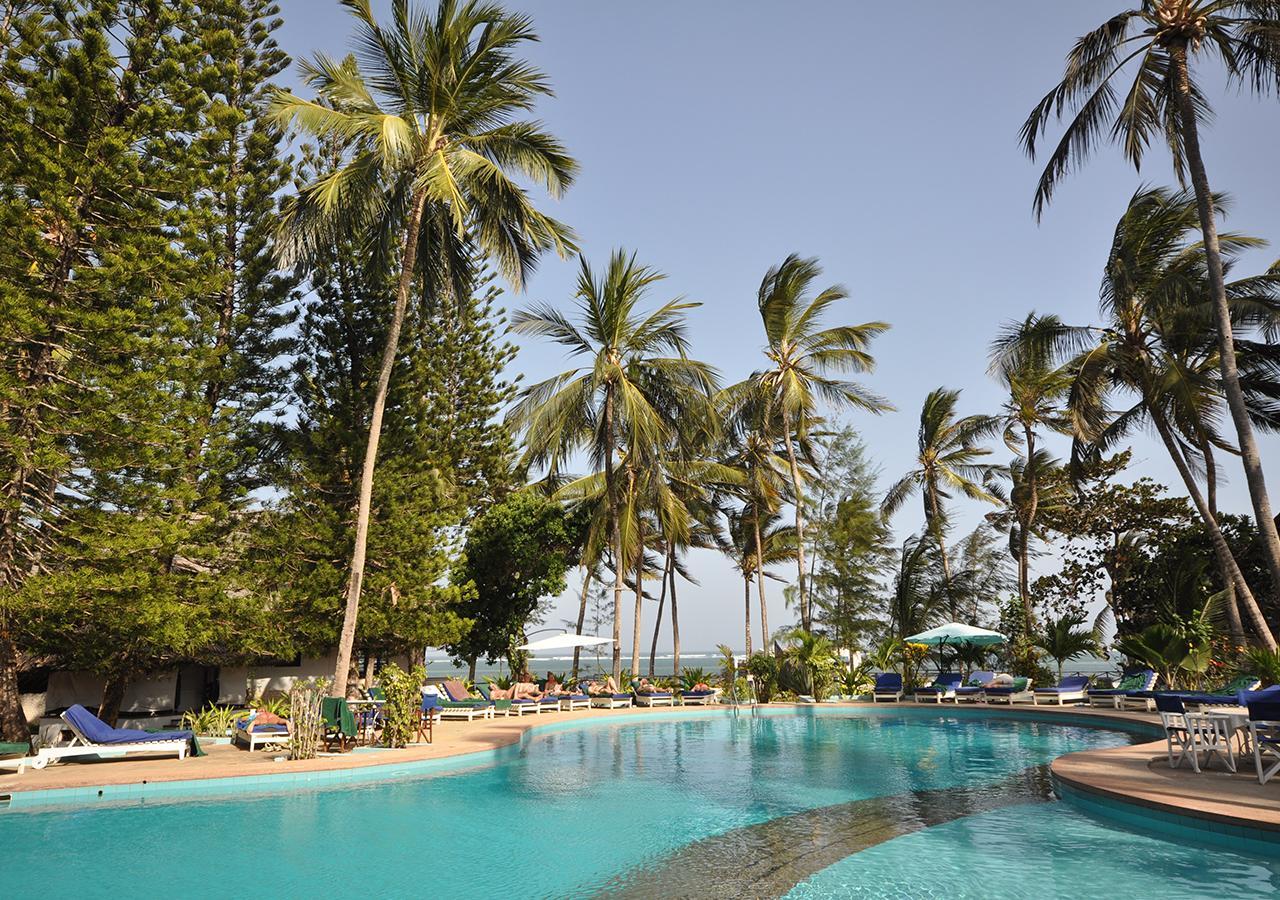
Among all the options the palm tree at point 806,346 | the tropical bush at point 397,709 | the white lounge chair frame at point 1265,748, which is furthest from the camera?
the palm tree at point 806,346

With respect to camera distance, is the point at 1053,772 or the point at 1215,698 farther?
the point at 1215,698

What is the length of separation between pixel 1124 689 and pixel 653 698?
10.4m

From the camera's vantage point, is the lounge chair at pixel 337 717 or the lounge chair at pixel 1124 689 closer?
the lounge chair at pixel 337 717

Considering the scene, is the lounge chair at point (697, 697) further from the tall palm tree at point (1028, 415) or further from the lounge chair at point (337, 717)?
the lounge chair at point (337, 717)

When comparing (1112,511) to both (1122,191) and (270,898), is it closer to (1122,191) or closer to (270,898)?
(1122,191)

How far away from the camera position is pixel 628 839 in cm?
638

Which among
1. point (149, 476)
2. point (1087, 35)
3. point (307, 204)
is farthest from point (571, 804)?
point (1087, 35)

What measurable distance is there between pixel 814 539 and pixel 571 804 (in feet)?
64.6

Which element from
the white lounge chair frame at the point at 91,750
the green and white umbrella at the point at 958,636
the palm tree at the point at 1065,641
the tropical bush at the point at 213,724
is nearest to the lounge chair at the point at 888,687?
the green and white umbrella at the point at 958,636

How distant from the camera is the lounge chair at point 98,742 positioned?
8711 mm

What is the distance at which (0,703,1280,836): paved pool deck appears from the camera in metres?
5.88

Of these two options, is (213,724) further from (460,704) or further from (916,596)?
(916,596)

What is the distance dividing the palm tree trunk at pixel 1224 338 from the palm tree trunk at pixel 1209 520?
10.0 feet

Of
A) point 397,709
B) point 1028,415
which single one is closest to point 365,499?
point 397,709
